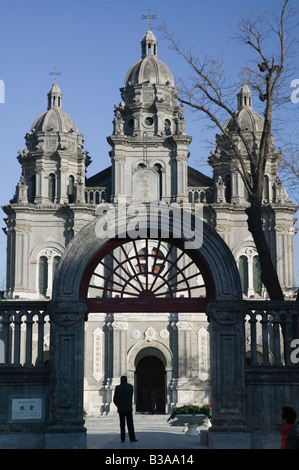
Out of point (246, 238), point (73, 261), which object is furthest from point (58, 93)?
point (73, 261)

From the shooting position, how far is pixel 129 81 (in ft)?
149

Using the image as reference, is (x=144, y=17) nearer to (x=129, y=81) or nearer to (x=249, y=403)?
(x=129, y=81)

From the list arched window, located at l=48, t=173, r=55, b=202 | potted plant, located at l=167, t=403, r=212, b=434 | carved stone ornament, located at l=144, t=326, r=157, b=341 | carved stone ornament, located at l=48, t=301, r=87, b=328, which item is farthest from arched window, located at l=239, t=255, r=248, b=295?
carved stone ornament, located at l=48, t=301, r=87, b=328

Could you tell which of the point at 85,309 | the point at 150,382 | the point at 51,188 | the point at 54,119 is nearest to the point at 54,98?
the point at 54,119

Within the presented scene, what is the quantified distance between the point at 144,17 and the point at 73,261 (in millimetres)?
32067

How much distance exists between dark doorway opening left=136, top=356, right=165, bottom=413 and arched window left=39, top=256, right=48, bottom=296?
6680 millimetres

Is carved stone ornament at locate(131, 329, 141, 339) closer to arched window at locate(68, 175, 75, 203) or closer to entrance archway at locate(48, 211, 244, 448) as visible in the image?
arched window at locate(68, 175, 75, 203)

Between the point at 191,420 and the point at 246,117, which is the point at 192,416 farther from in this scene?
the point at 246,117

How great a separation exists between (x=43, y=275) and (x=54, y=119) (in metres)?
9.87

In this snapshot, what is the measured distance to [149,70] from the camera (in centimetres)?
4500

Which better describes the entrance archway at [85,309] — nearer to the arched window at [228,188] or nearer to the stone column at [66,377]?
the stone column at [66,377]

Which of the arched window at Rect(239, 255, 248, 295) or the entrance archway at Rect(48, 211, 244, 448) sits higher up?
the arched window at Rect(239, 255, 248, 295)

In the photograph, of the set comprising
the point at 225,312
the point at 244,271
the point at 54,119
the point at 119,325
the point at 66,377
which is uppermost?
the point at 54,119

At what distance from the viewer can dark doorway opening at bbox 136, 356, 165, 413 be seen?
40.7m
